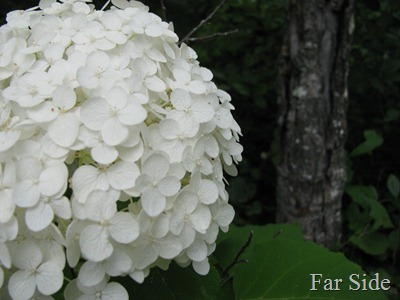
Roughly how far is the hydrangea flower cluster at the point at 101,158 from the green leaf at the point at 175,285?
0.11m

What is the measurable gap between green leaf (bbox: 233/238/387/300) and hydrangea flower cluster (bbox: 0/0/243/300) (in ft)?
0.81

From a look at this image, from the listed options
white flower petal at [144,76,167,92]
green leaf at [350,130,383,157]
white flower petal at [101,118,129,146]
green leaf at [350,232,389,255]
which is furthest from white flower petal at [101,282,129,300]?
green leaf at [350,130,383,157]

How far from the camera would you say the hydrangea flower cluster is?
2.42ft

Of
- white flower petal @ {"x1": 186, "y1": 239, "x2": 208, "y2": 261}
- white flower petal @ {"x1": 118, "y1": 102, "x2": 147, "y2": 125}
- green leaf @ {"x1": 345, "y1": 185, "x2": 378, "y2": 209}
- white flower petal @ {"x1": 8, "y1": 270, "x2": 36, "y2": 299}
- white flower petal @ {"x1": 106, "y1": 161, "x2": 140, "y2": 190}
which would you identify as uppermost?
white flower petal @ {"x1": 118, "y1": 102, "x2": 147, "y2": 125}

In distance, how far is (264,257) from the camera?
112cm

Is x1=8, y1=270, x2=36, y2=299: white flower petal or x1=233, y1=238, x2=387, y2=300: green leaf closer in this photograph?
x1=8, y1=270, x2=36, y2=299: white flower petal

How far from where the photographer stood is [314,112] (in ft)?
6.04

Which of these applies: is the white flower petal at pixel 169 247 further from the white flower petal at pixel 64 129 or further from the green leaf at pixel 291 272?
the green leaf at pixel 291 272

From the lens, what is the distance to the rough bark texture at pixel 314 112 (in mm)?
1791

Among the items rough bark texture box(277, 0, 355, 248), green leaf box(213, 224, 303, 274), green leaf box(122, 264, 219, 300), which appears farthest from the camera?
rough bark texture box(277, 0, 355, 248)

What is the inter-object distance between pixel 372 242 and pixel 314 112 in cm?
68

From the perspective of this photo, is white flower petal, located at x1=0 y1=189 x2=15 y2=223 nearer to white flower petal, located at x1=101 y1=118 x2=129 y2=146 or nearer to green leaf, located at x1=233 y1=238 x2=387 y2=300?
white flower petal, located at x1=101 y1=118 x2=129 y2=146

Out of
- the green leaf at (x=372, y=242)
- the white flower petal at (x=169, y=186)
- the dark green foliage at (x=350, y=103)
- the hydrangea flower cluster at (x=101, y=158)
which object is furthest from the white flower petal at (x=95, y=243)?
the green leaf at (x=372, y=242)

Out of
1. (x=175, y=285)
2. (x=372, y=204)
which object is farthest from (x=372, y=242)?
(x=175, y=285)
